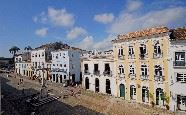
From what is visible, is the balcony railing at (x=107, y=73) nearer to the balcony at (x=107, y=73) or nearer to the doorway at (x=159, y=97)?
the balcony at (x=107, y=73)

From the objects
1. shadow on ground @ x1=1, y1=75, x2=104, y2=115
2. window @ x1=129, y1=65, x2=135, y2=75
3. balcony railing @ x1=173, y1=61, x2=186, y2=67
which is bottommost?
shadow on ground @ x1=1, y1=75, x2=104, y2=115

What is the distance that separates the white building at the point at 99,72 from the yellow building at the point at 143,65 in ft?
6.97

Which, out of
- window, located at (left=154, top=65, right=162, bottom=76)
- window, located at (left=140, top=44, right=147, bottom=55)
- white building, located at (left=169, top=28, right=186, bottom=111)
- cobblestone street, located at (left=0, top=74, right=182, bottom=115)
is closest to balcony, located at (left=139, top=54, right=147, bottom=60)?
window, located at (left=140, top=44, right=147, bottom=55)

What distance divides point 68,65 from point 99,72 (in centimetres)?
1375

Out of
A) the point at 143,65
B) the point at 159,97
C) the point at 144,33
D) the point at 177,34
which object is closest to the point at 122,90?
the point at 143,65

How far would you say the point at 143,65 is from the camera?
1556 inches

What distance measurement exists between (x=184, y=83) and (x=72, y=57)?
107 ft

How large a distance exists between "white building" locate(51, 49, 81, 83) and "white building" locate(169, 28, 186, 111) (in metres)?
29.3

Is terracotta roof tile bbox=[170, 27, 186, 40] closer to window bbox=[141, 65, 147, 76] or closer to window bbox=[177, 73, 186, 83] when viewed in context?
window bbox=[177, 73, 186, 83]

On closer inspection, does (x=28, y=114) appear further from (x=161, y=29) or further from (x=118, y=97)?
(x=161, y=29)

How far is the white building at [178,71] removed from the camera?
1336 inches

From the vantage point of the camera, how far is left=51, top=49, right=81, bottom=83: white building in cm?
6156

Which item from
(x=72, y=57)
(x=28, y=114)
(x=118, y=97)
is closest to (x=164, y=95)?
(x=118, y=97)

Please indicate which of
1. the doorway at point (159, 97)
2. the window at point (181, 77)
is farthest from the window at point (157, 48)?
the doorway at point (159, 97)
